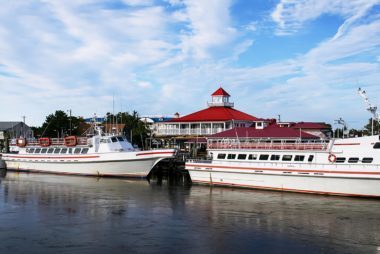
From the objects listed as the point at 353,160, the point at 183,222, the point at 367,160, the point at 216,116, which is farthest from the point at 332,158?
the point at 216,116

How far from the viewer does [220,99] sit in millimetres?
71938

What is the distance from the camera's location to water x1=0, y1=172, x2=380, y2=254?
1825cm

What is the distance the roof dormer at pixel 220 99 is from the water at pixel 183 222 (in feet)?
124

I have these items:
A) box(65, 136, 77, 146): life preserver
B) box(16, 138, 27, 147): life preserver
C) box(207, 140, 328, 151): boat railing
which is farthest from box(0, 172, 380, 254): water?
box(16, 138, 27, 147): life preserver

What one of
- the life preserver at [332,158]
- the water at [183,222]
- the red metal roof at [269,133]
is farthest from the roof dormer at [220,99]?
the life preserver at [332,158]

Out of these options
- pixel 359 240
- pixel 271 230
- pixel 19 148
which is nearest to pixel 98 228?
pixel 271 230

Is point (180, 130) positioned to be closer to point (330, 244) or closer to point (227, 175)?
point (227, 175)

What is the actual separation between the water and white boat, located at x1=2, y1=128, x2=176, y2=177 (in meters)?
7.46

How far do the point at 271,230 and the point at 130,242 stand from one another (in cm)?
706

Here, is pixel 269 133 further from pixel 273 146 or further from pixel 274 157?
pixel 274 157

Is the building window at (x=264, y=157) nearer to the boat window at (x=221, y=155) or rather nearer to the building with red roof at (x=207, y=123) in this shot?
the boat window at (x=221, y=155)

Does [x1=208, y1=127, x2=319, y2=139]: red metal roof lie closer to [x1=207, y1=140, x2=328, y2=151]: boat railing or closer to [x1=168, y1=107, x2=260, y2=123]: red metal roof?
[x1=168, y1=107, x2=260, y2=123]: red metal roof

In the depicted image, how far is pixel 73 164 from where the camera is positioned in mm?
46969

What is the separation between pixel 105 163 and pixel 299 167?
20899 millimetres
